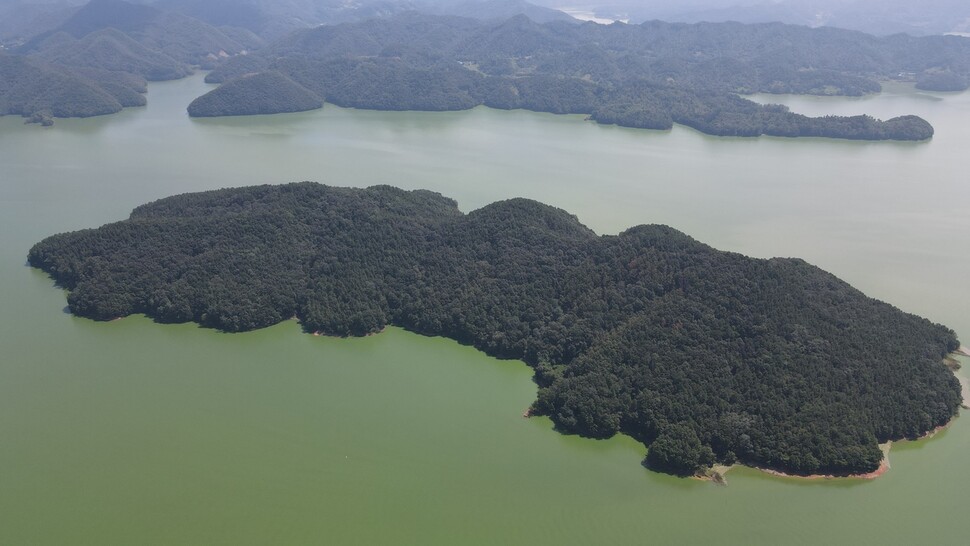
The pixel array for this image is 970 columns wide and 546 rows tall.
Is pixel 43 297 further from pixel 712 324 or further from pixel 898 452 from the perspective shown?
pixel 898 452

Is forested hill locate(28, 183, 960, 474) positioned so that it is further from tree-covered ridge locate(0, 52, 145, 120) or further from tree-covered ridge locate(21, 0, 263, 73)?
tree-covered ridge locate(21, 0, 263, 73)

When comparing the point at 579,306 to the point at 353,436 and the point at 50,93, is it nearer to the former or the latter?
the point at 353,436

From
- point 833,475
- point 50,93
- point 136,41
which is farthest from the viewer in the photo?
point 136,41

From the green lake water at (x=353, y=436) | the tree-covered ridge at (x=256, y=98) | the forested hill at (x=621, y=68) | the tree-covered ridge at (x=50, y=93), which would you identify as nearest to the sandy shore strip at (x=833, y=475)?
the green lake water at (x=353, y=436)

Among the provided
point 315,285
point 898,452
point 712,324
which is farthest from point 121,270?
point 898,452

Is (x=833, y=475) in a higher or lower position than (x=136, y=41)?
lower

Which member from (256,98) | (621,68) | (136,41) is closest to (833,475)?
(256,98)
